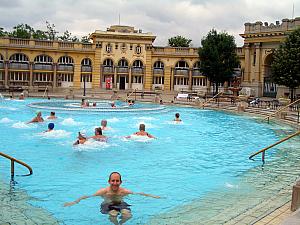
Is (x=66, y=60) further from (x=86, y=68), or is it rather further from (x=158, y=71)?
(x=158, y=71)

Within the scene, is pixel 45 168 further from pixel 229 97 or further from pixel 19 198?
pixel 229 97

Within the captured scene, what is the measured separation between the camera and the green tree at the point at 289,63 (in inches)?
1319

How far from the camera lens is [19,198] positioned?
809cm

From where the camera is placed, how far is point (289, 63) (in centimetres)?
3362

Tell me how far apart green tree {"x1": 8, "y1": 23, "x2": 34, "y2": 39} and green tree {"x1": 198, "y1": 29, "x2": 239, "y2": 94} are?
4393cm

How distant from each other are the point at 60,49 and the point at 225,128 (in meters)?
37.1

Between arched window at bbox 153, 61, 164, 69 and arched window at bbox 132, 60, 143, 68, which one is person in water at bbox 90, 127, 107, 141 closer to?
arched window at bbox 132, 60, 143, 68

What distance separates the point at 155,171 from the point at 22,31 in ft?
238

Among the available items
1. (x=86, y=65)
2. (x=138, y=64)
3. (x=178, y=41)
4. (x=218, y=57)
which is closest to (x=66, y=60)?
(x=86, y=65)

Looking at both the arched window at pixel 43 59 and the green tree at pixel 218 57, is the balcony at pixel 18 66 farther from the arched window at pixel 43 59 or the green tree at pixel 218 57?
the green tree at pixel 218 57

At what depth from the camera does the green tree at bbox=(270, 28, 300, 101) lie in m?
33.5

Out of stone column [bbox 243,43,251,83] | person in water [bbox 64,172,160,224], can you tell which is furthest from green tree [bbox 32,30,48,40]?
person in water [bbox 64,172,160,224]

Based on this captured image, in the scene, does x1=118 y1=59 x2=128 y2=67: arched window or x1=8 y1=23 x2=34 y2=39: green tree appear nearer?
x1=118 y1=59 x2=128 y2=67: arched window

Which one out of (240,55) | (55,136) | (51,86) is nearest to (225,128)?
(55,136)
